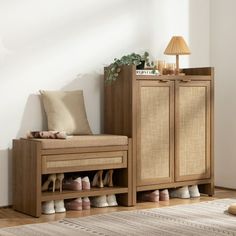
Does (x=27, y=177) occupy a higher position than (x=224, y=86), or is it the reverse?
(x=224, y=86)

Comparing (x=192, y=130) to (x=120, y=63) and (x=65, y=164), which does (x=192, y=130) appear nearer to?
(x=120, y=63)

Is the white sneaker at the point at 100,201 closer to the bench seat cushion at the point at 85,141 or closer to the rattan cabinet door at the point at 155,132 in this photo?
the rattan cabinet door at the point at 155,132

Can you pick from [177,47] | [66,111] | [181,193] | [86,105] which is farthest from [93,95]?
[181,193]

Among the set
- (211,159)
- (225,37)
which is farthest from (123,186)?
(225,37)

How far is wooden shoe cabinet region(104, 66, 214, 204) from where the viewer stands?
5.36 metres

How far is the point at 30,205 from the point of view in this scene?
4848mm

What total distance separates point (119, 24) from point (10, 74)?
125cm

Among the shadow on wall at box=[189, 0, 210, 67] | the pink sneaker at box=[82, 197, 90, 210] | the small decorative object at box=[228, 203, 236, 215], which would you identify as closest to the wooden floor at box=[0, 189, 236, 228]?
the pink sneaker at box=[82, 197, 90, 210]

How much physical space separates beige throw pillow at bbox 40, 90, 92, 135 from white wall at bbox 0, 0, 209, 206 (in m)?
0.12

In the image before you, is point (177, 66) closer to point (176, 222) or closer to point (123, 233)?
point (176, 222)

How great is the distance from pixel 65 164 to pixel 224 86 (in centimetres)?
222

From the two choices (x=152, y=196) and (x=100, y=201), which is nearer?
(x=100, y=201)

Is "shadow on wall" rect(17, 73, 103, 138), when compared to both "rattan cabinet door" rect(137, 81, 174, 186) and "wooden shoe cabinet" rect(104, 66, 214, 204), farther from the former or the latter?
"rattan cabinet door" rect(137, 81, 174, 186)

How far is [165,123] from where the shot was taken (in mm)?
5543
